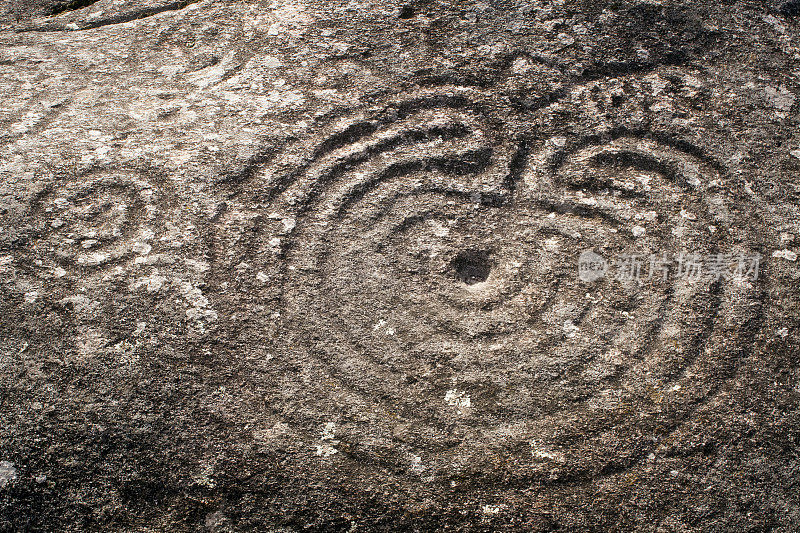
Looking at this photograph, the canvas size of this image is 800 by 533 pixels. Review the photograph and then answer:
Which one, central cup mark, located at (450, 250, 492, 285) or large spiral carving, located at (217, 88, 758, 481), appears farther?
Answer: central cup mark, located at (450, 250, 492, 285)

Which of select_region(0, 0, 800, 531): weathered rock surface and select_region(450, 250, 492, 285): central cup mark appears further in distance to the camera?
select_region(450, 250, 492, 285): central cup mark

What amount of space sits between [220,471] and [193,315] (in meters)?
0.42

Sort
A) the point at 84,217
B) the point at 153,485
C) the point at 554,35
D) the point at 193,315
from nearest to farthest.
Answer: the point at 153,485
the point at 193,315
the point at 84,217
the point at 554,35

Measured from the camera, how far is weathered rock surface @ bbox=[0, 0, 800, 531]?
5.04ft

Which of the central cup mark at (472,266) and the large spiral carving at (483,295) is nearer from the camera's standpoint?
the large spiral carving at (483,295)

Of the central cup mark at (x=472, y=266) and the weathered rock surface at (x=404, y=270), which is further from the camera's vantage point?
the central cup mark at (x=472, y=266)

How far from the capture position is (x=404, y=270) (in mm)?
1874

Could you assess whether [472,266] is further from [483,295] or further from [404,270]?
[404,270]

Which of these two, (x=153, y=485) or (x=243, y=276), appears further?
(x=243, y=276)

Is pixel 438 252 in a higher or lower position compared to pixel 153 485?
higher

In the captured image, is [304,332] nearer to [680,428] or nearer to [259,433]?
[259,433]

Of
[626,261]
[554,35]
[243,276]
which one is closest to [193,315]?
[243,276]

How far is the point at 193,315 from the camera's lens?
168 centimetres

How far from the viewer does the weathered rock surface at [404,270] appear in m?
1.54
